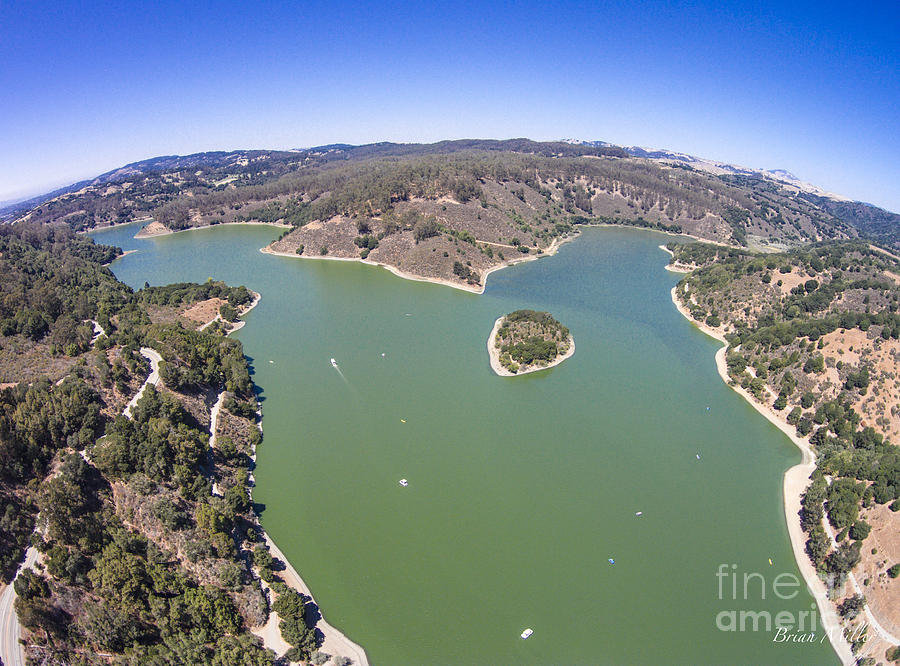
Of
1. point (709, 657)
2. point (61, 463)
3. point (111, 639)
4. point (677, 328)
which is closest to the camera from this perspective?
point (111, 639)

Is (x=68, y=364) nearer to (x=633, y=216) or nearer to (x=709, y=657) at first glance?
(x=709, y=657)

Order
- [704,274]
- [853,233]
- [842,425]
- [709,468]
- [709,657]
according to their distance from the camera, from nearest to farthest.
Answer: [709,657], [709,468], [842,425], [704,274], [853,233]

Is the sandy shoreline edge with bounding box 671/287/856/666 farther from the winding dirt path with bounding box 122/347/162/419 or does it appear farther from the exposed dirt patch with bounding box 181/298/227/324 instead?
the exposed dirt patch with bounding box 181/298/227/324

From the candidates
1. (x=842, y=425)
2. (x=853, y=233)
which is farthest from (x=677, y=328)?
(x=853, y=233)

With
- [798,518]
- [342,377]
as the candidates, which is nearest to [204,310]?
[342,377]

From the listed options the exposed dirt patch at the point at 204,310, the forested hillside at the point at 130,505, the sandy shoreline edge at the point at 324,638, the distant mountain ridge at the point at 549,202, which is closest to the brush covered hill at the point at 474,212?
the distant mountain ridge at the point at 549,202

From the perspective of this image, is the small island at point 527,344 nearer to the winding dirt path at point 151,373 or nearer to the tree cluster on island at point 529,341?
the tree cluster on island at point 529,341

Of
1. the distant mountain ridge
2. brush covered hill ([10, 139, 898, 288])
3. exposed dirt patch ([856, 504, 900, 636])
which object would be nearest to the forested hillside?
exposed dirt patch ([856, 504, 900, 636])
